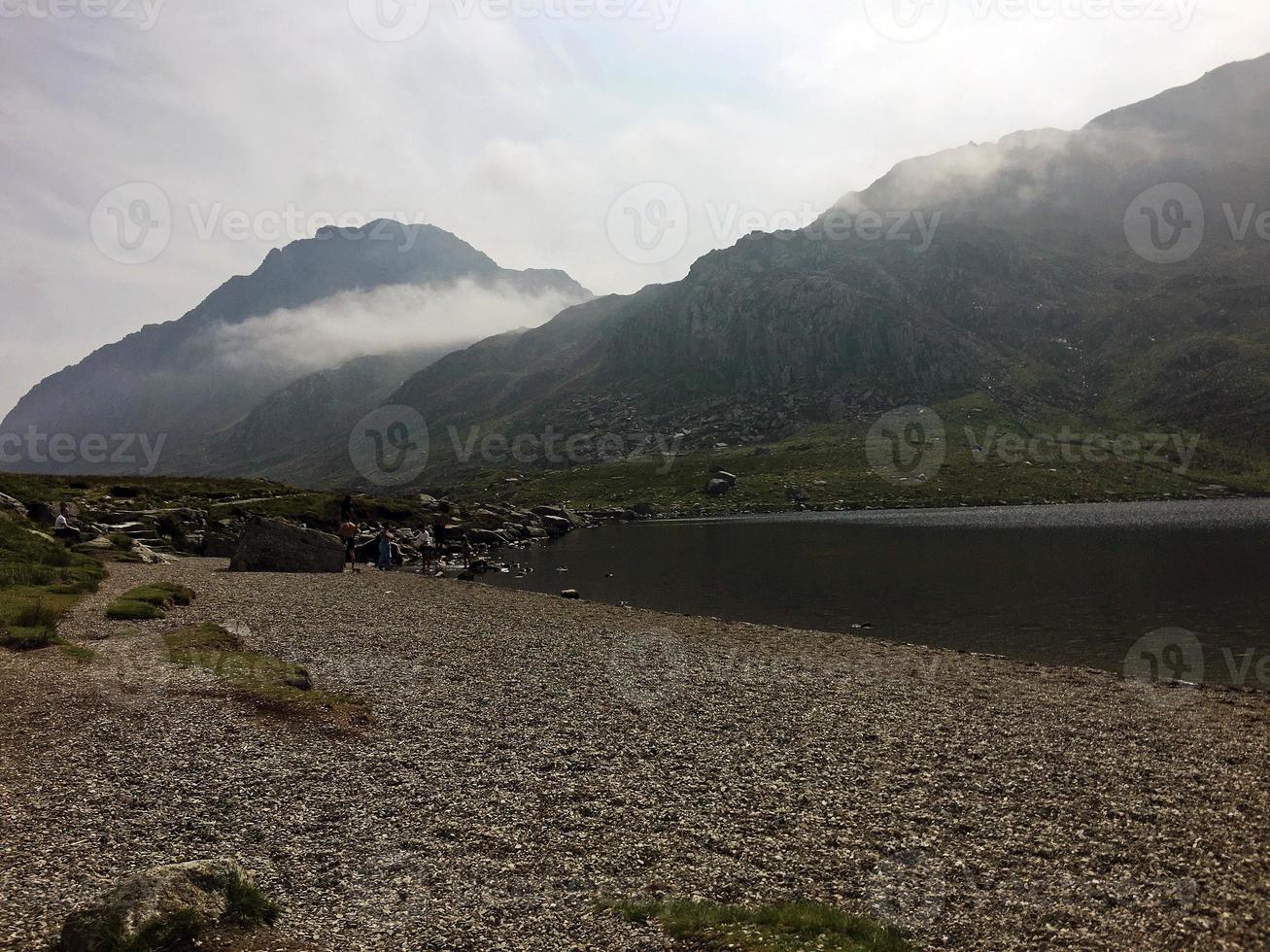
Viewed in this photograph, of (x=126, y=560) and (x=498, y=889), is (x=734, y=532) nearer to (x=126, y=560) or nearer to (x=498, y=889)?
(x=126, y=560)

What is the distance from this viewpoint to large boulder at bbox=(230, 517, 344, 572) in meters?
57.3

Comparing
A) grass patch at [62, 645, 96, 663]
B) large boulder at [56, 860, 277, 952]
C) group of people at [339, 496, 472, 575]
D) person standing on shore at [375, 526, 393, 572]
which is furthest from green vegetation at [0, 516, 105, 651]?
person standing on shore at [375, 526, 393, 572]

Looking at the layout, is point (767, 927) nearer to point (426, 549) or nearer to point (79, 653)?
point (79, 653)

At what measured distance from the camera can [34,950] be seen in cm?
987

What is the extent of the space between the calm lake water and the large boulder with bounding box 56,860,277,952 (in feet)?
123

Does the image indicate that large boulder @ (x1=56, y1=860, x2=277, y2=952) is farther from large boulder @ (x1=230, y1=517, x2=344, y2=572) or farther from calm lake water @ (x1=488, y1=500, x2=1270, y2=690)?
large boulder @ (x1=230, y1=517, x2=344, y2=572)

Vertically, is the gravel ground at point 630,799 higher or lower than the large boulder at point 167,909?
lower

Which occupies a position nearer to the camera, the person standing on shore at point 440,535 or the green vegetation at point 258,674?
the green vegetation at point 258,674

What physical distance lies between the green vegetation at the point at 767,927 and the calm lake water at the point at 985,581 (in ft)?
94.8

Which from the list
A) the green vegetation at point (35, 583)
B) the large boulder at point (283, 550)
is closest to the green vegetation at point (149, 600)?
the green vegetation at point (35, 583)

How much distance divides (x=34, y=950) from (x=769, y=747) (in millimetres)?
17278

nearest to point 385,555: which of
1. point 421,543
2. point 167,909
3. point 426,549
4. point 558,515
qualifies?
point 426,549

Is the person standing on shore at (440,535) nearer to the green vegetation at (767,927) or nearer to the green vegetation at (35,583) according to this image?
the green vegetation at (35,583)

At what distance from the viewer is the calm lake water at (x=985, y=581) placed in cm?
4066
